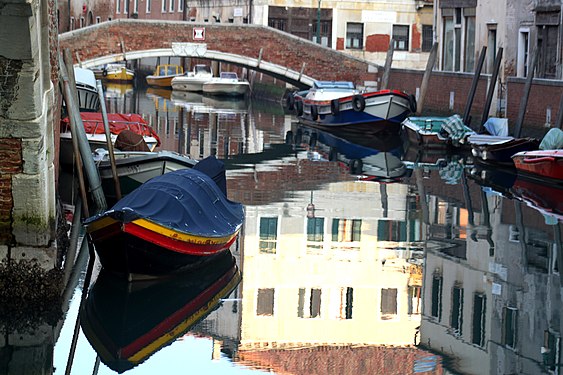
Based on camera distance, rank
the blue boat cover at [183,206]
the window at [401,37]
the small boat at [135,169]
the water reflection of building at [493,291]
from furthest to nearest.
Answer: the window at [401,37] → the small boat at [135,169] → the blue boat cover at [183,206] → the water reflection of building at [493,291]

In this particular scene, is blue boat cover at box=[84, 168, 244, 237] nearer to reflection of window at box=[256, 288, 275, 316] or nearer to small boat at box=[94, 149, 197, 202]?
reflection of window at box=[256, 288, 275, 316]

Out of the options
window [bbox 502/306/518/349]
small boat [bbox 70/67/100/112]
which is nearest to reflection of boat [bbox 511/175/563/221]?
window [bbox 502/306/518/349]

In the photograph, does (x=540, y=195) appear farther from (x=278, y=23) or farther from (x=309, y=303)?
(x=278, y=23)

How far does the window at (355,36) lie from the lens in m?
37.6

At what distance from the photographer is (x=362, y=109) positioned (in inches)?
979

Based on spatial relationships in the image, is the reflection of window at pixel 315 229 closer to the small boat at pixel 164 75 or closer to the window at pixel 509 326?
the window at pixel 509 326

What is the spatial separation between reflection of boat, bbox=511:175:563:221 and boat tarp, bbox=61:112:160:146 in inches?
189

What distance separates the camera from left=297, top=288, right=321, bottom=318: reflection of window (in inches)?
343

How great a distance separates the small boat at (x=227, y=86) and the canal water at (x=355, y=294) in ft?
68.7

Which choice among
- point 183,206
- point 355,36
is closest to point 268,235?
point 183,206

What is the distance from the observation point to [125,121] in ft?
56.6

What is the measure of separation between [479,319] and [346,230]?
379cm

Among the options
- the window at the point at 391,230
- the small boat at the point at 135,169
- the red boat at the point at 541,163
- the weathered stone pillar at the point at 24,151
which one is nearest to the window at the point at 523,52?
the red boat at the point at 541,163

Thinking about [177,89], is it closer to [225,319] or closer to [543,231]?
[543,231]
